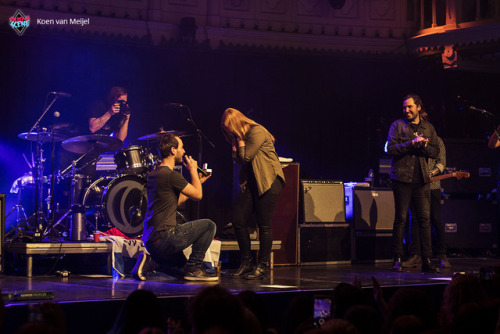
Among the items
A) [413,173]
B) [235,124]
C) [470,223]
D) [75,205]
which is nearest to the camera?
[235,124]

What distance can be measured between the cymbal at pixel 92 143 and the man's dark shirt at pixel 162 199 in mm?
2091

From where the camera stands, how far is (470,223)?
34.3ft

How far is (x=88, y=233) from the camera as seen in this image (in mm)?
8414

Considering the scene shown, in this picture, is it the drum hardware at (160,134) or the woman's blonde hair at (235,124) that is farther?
the drum hardware at (160,134)

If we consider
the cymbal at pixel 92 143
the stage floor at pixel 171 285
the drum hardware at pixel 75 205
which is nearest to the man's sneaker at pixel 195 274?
the stage floor at pixel 171 285

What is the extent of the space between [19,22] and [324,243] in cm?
588

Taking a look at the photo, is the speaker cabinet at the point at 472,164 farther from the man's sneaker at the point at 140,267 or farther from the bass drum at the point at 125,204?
the man's sneaker at the point at 140,267

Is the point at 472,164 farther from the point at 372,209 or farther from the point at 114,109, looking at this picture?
the point at 114,109

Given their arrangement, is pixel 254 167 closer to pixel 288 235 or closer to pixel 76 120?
pixel 288 235

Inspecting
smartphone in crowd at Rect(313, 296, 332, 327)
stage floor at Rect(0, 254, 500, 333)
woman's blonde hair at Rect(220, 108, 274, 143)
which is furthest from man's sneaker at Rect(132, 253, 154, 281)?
smartphone in crowd at Rect(313, 296, 332, 327)

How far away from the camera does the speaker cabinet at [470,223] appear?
409 inches

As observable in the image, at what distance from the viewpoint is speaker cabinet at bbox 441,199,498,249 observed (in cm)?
1038

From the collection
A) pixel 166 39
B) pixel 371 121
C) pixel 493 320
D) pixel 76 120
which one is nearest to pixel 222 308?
pixel 493 320

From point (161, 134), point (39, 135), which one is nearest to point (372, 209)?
point (161, 134)
